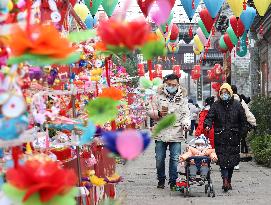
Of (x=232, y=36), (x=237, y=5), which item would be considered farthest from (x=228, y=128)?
(x=232, y=36)

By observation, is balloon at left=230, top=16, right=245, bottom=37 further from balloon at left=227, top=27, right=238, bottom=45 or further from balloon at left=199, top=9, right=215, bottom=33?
balloon at left=227, top=27, right=238, bottom=45

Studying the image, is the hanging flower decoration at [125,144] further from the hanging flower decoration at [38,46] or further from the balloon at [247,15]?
the balloon at [247,15]

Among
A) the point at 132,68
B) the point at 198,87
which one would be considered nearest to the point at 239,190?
the point at 132,68

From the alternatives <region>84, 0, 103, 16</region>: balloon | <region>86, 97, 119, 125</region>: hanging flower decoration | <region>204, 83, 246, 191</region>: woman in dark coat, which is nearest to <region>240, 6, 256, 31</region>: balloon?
<region>84, 0, 103, 16</region>: balloon

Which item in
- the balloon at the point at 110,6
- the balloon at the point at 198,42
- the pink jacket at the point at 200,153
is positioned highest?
the balloon at the point at 198,42

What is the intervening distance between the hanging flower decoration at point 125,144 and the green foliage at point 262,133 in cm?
1200

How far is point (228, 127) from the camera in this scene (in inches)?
413

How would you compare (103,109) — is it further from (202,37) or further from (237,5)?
(202,37)

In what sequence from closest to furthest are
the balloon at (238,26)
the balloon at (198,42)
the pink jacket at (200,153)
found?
the pink jacket at (200,153) < the balloon at (238,26) < the balloon at (198,42)

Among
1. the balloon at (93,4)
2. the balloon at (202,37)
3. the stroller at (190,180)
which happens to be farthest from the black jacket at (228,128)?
the balloon at (202,37)

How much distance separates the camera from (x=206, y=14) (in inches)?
631

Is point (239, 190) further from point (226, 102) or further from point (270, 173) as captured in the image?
point (270, 173)

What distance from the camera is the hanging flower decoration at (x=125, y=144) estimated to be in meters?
2.94

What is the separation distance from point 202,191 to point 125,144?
8101 millimetres
